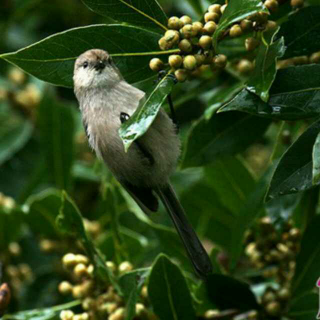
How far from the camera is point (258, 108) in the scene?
245 cm

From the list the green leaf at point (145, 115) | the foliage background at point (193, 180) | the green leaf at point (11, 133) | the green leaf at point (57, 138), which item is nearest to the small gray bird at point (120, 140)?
the foliage background at point (193, 180)

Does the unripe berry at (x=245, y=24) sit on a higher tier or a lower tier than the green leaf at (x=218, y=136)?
higher

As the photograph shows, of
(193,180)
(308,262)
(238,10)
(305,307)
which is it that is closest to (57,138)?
(193,180)

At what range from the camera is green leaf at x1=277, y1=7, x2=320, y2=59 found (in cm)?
277

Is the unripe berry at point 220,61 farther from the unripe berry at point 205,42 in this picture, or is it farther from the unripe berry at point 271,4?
the unripe berry at point 271,4

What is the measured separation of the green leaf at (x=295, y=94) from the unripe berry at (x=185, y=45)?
1.08 feet

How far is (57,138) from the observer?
4.53 meters

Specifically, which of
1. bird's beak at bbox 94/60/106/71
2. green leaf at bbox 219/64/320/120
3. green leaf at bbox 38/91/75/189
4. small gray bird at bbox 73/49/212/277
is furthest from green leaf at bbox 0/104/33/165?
green leaf at bbox 219/64/320/120

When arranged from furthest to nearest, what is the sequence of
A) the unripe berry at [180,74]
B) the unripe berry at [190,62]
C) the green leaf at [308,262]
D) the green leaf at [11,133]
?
the green leaf at [11,133] < the green leaf at [308,262] < the unripe berry at [180,74] < the unripe berry at [190,62]

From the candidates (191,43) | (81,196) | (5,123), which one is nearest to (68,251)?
(81,196)

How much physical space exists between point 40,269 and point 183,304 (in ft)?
5.48

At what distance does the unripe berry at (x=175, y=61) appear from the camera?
2535 millimetres

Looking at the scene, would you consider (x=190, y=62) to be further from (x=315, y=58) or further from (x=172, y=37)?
(x=315, y=58)

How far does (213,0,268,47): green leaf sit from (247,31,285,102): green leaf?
17 cm
